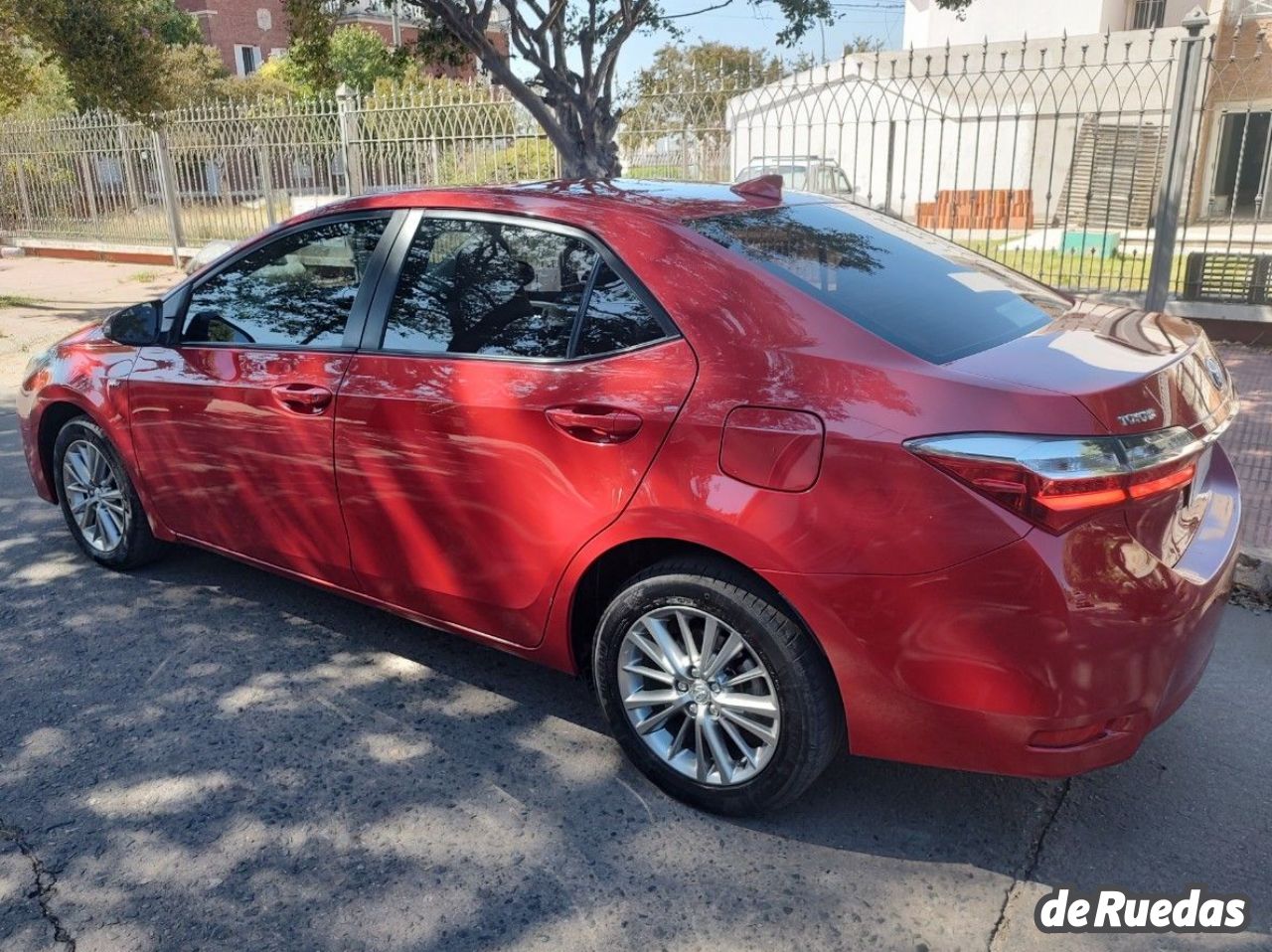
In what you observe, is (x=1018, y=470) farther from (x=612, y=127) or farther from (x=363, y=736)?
(x=612, y=127)

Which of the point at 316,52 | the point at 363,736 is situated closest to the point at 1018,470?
the point at 363,736

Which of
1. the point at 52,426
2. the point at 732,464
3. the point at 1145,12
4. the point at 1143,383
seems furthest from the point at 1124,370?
the point at 1145,12

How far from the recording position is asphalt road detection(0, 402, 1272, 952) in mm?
2566

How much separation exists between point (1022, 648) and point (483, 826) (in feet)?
4.98

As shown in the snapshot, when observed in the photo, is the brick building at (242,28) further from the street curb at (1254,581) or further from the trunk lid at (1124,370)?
the trunk lid at (1124,370)

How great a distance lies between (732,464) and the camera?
105 inches

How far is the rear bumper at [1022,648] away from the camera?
237 cm

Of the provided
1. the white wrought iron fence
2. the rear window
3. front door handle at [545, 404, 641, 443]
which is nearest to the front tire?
front door handle at [545, 404, 641, 443]

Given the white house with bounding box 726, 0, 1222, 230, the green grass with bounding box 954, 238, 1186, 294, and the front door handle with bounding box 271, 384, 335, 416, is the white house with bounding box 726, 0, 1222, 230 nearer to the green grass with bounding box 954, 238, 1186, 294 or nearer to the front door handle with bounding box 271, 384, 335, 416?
the green grass with bounding box 954, 238, 1186, 294

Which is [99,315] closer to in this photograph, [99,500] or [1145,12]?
[99,500]

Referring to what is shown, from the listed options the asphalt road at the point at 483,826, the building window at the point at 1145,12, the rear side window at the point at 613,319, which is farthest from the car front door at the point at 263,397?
the building window at the point at 1145,12

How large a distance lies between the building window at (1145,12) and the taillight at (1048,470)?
115 feet

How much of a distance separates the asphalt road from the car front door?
0.52 metres

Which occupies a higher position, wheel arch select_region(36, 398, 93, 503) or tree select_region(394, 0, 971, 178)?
tree select_region(394, 0, 971, 178)
